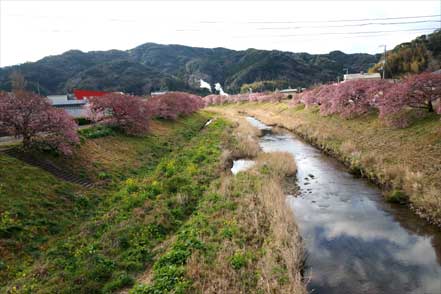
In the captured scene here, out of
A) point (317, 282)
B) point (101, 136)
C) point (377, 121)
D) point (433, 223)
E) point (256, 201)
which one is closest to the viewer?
point (317, 282)

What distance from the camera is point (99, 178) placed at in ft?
55.9

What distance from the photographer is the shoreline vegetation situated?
8289mm

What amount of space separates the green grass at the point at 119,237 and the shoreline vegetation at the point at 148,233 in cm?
4

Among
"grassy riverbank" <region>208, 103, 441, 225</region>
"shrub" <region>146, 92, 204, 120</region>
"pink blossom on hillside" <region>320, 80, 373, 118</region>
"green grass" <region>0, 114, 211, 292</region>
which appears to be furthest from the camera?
"shrub" <region>146, 92, 204, 120</region>

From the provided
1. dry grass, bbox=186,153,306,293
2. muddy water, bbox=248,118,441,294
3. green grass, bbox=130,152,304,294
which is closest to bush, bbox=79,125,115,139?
dry grass, bbox=186,153,306,293

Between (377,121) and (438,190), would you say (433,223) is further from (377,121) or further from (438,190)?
(377,121)

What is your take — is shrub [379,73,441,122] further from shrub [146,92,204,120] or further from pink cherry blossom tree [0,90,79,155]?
shrub [146,92,204,120]

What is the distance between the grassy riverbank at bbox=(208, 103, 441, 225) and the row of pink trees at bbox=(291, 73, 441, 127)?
5.51ft

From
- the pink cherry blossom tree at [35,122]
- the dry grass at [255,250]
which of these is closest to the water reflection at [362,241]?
the dry grass at [255,250]

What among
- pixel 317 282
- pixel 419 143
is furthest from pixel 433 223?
pixel 419 143

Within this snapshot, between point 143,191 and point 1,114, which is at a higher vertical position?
point 1,114

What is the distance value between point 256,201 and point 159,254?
577cm

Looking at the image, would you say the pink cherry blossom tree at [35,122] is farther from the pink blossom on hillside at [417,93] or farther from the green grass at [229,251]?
the pink blossom on hillside at [417,93]

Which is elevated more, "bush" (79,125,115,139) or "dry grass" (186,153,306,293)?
"bush" (79,125,115,139)
